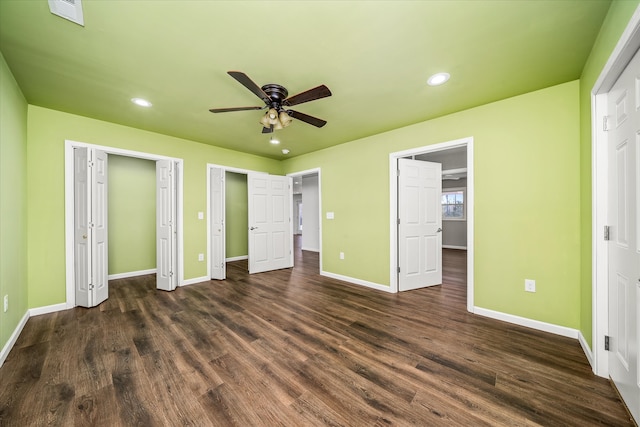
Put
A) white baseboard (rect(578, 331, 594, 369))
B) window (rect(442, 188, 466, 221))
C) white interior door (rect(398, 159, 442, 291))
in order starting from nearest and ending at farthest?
1. white baseboard (rect(578, 331, 594, 369))
2. white interior door (rect(398, 159, 442, 291))
3. window (rect(442, 188, 466, 221))

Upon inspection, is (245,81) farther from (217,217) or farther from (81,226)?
(217,217)

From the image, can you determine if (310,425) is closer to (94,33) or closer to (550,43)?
(94,33)

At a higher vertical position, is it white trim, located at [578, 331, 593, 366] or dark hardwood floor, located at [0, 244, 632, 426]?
white trim, located at [578, 331, 593, 366]

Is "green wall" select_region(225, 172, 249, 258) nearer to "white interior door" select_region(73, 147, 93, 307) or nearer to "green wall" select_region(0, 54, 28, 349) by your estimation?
"white interior door" select_region(73, 147, 93, 307)

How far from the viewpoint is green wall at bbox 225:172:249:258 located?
6.13m

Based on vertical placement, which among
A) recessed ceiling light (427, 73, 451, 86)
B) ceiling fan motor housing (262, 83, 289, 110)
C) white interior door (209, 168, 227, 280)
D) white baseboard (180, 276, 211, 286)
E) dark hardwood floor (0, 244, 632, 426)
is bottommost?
dark hardwood floor (0, 244, 632, 426)

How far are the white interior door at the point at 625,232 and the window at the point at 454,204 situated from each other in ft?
20.6

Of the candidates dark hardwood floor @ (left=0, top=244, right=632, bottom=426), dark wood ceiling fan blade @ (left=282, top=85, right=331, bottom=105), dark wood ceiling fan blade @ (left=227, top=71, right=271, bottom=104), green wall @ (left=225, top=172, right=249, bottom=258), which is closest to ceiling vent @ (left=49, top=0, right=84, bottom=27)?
dark wood ceiling fan blade @ (left=227, top=71, right=271, bottom=104)

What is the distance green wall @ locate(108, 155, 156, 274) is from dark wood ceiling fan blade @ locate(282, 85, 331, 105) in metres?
4.24

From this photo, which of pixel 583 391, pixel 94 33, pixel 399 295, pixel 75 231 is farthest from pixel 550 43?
pixel 75 231

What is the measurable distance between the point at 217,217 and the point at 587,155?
5092 mm

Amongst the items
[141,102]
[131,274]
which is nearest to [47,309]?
[131,274]

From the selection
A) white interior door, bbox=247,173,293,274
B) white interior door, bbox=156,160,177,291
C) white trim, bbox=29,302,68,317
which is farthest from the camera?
white interior door, bbox=247,173,293,274

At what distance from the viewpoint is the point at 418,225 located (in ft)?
12.6
